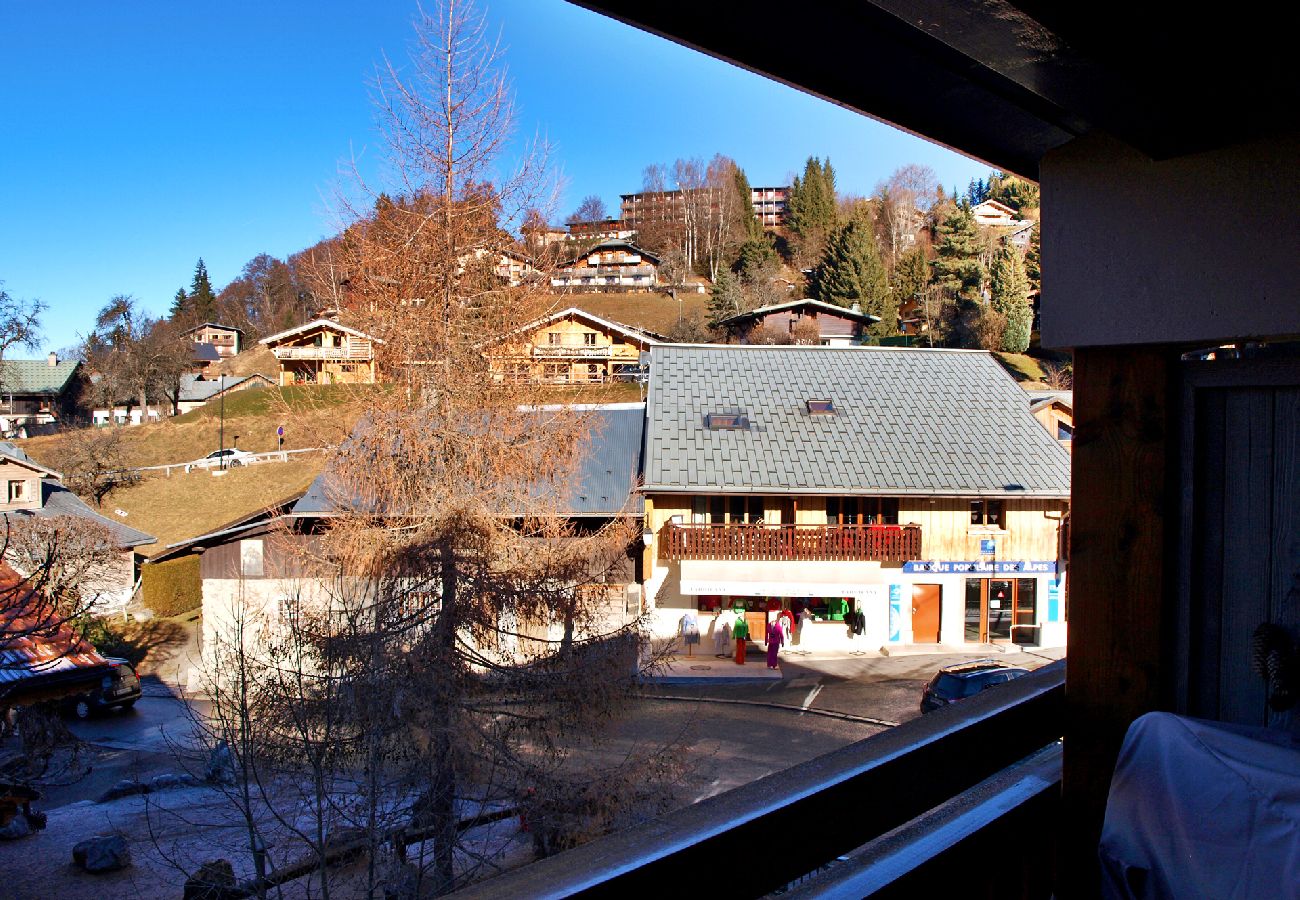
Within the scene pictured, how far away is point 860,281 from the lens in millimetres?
39125

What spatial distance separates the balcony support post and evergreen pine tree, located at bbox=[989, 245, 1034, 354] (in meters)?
28.2

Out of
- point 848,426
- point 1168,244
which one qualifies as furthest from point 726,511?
point 1168,244

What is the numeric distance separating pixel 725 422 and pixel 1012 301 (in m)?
15.2

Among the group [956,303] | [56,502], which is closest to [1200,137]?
[56,502]

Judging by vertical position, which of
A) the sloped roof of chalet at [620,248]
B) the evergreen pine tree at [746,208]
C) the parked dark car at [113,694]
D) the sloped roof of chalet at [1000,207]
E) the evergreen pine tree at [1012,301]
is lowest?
the parked dark car at [113,694]

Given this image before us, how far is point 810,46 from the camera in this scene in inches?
40.6

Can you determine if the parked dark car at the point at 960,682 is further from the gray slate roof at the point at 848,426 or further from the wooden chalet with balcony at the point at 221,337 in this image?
the wooden chalet with balcony at the point at 221,337

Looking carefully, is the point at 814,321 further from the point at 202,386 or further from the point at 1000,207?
the point at 202,386

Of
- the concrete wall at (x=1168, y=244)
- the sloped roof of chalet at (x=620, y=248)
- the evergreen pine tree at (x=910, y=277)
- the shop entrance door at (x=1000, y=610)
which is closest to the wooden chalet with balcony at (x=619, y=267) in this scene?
the sloped roof of chalet at (x=620, y=248)

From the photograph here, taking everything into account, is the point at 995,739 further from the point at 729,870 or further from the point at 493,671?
the point at 493,671

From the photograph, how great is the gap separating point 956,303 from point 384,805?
29880mm

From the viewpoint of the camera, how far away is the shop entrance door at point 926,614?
1772 cm

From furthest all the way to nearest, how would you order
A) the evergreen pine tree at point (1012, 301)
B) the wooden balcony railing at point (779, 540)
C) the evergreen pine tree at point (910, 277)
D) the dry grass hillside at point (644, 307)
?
the dry grass hillside at point (644, 307) < the evergreen pine tree at point (910, 277) < the evergreen pine tree at point (1012, 301) < the wooden balcony railing at point (779, 540)

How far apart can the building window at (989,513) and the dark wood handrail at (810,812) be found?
16911 mm
